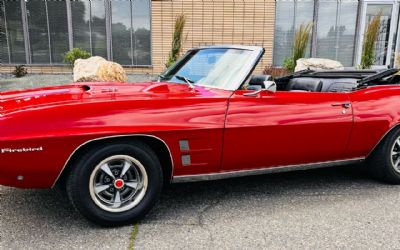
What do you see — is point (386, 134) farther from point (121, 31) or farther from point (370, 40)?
point (121, 31)

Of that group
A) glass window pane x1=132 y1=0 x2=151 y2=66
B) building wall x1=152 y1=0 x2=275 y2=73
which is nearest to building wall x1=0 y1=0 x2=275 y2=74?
building wall x1=152 y1=0 x2=275 y2=73

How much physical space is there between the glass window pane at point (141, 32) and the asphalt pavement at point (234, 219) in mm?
8922

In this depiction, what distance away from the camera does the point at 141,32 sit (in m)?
12.2

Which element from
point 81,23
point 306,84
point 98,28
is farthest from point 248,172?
point 81,23

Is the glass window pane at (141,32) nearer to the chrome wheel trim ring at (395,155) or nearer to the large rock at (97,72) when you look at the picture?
the large rock at (97,72)

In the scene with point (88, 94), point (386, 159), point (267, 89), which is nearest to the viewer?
point (88, 94)

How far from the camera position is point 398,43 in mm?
13250

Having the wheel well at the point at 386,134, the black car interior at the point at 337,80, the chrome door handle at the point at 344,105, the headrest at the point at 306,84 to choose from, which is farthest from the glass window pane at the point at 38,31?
the wheel well at the point at 386,134

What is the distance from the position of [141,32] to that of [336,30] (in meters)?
6.47

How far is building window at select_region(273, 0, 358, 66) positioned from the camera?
12.7 meters

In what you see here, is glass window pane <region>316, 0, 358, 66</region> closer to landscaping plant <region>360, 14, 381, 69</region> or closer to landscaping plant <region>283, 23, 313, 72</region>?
landscaping plant <region>283, 23, 313, 72</region>

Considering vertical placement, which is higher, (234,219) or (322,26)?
(322,26)

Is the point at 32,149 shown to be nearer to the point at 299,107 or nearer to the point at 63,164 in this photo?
the point at 63,164

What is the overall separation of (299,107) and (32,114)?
226 centimetres
